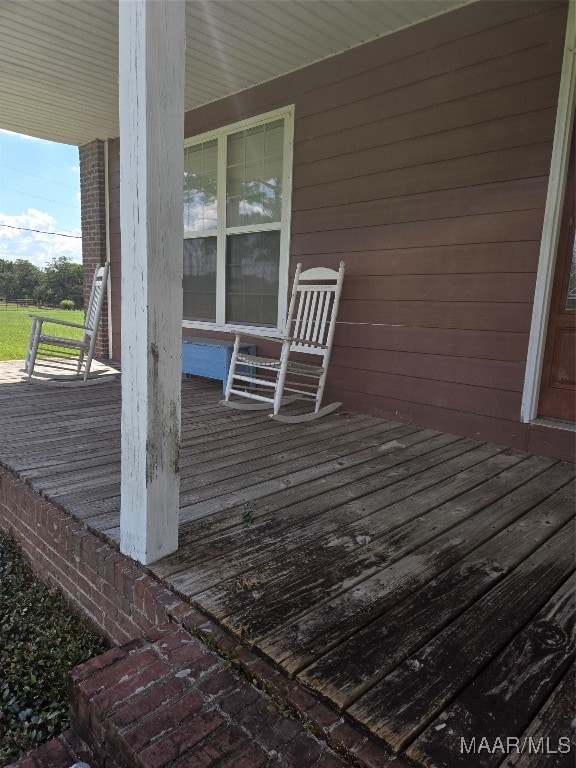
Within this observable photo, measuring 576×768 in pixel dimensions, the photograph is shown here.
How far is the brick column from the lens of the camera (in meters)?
5.17

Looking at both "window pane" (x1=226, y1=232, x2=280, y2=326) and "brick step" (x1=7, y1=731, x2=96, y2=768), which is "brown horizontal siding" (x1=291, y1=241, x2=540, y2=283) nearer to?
"window pane" (x1=226, y1=232, x2=280, y2=326)

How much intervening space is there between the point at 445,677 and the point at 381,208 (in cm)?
264

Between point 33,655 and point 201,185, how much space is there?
3797mm

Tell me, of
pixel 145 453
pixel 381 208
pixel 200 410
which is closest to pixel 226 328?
pixel 200 410

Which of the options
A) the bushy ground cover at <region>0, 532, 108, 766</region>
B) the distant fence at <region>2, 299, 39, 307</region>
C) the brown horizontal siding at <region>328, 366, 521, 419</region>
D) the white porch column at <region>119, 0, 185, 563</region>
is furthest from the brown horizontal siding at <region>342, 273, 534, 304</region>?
the distant fence at <region>2, 299, 39, 307</region>

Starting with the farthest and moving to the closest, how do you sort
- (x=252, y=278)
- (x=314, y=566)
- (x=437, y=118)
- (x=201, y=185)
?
(x=201, y=185), (x=252, y=278), (x=437, y=118), (x=314, y=566)

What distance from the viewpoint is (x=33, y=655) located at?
1460mm

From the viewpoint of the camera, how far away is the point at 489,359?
8.46ft

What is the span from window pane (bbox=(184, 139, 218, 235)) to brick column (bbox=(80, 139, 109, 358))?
1.42 meters

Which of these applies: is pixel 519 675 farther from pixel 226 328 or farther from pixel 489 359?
pixel 226 328

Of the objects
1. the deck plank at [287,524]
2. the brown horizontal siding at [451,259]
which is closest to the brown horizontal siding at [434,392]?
the brown horizontal siding at [451,259]

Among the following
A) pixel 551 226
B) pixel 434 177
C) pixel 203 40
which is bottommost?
pixel 551 226

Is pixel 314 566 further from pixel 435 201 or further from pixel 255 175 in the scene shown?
pixel 255 175

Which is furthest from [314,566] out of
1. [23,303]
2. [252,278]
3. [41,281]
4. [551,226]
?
[41,281]
